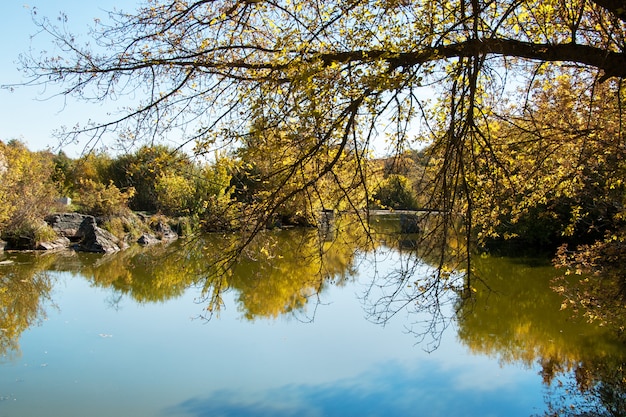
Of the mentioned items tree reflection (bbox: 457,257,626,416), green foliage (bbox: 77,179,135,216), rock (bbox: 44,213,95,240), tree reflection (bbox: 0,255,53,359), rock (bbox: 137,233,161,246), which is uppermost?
green foliage (bbox: 77,179,135,216)

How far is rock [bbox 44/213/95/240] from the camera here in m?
18.2

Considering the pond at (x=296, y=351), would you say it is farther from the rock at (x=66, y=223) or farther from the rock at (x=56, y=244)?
the rock at (x=66, y=223)

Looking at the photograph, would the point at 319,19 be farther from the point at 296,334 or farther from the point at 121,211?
the point at 121,211

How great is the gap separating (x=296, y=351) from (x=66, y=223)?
1386cm

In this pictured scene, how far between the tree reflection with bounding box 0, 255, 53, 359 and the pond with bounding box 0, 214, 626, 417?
0.15ft

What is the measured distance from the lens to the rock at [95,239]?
56.5ft

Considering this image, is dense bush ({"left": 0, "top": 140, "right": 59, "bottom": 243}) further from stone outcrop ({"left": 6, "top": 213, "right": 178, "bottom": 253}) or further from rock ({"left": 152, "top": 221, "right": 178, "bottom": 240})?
rock ({"left": 152, "top": 221, "right": 178, "bottom": 240})

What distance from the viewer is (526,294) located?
37.1 ft

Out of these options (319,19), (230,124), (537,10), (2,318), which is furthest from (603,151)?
(2,318)

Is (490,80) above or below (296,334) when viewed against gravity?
above

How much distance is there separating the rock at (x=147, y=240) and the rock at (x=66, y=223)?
6.20 feet

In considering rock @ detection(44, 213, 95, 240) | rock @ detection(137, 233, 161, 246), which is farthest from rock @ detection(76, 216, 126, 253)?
rock @ detection(137, 233, 161, 246)

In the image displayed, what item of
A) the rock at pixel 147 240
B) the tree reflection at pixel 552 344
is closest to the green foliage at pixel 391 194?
the tree reflection at pixel 552 344

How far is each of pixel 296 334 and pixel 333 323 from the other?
874 millimetres
